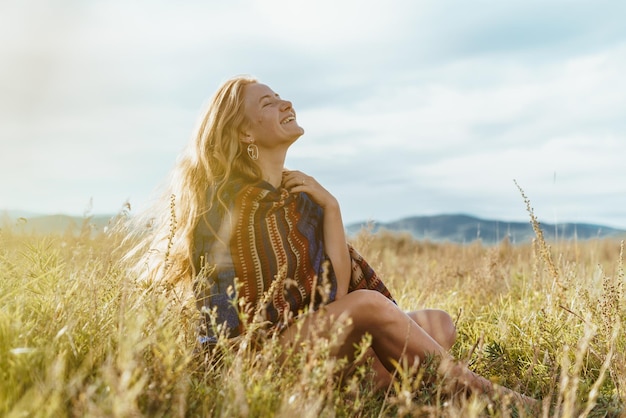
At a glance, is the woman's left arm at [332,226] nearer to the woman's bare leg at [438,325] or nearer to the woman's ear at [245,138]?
the woman's ear at [245,138]

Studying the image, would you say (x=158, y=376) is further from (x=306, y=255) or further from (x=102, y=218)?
(x=102, y=218)

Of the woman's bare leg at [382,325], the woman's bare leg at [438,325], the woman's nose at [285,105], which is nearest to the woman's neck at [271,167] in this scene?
the woman's nose at [285,105]

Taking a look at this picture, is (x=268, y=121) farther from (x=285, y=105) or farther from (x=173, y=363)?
(x=173, y=363)

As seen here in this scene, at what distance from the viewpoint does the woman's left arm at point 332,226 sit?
12.4 ft

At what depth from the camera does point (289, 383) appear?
252 centimetres

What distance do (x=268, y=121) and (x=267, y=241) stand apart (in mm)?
765

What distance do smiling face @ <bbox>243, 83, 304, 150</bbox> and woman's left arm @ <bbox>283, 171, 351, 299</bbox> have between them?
25cm

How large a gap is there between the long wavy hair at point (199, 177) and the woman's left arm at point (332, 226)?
24 cm

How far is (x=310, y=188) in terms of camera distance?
153 inches

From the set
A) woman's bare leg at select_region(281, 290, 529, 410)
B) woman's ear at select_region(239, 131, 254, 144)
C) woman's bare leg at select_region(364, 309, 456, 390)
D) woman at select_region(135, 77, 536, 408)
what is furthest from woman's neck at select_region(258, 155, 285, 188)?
woman's bare leg at select_region(364, 309, 456, 390)

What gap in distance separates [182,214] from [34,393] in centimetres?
176

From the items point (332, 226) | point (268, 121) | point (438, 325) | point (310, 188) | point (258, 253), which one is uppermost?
point (268, 121)

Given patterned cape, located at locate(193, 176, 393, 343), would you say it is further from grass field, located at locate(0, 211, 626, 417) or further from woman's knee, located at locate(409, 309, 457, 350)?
woman's knee, located at locate(409, 309, 457, 350)

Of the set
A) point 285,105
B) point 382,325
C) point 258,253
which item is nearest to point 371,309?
point 382,325
